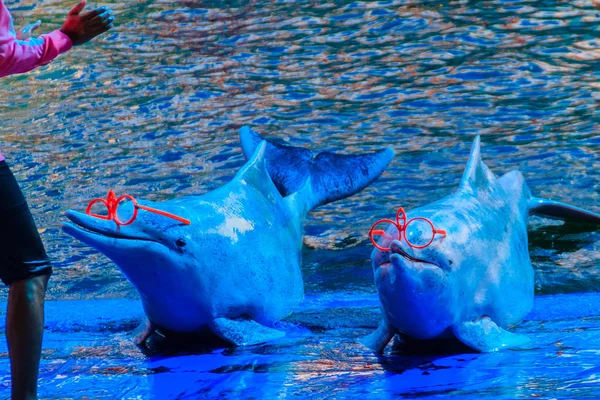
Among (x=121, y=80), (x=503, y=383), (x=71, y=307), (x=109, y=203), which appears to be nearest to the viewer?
(x=503, y=383)

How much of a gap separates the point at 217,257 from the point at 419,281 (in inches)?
43.9

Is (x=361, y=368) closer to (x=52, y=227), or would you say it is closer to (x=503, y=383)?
(x=503, y=383)

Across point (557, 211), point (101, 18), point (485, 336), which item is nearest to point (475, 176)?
point (485, 336)

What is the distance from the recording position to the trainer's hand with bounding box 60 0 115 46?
3.73 metres

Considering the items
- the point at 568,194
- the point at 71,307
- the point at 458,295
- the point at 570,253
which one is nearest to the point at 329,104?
the point at 568,194

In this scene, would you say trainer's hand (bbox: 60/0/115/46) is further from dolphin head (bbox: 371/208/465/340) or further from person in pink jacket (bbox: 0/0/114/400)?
dolphin head (bbox: 371/208/465/340)

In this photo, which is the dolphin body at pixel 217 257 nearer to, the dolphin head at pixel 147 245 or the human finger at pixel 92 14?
the dolphin head at pixel 147 245

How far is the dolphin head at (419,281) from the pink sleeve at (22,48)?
1.65 m

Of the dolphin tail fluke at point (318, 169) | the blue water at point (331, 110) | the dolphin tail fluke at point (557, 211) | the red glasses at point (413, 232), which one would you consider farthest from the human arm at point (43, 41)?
the dolphin tail fluke at point (557, 211)

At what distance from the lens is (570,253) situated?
22.0 feet

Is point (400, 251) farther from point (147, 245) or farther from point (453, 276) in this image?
point (147, 245)

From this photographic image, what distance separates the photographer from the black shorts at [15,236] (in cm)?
328

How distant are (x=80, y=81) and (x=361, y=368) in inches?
384

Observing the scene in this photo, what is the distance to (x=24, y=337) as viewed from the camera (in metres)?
3.31
